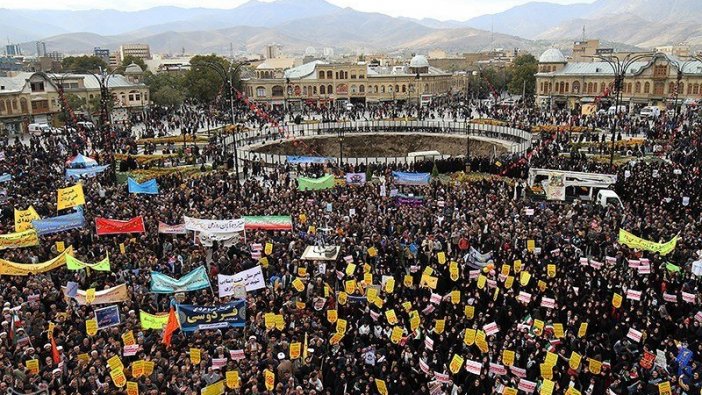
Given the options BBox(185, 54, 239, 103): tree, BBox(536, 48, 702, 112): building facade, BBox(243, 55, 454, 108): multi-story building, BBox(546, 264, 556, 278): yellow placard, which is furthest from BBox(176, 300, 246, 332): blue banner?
BBox(243, 55, 454, 108): multi-story building

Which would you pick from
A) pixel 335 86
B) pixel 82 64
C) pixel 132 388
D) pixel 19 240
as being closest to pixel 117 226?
pixel 19 240

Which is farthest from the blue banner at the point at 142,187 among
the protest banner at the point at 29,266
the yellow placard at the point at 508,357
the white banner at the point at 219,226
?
the yellow placard at the point at 508,357

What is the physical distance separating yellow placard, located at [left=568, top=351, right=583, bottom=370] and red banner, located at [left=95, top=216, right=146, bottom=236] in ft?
45.8

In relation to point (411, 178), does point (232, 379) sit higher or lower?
lower

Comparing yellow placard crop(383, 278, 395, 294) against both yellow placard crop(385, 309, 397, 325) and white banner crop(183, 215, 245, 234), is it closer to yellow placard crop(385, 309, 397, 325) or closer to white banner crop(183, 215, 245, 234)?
yellow placard crop(385, 309, 397, 325)

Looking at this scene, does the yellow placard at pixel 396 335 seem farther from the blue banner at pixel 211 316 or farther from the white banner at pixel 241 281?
the white banner at pixel 241 281

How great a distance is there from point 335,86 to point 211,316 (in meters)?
74.1

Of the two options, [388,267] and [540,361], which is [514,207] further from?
[540,361]

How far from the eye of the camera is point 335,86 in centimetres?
8600

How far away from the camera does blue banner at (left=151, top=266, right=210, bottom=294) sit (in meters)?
15.8

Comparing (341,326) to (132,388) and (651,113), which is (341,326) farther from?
(651,113)

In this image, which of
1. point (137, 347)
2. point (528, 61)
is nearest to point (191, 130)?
point (137, 347)

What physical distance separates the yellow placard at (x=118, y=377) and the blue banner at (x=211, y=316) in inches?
80.0

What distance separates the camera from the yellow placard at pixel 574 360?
12742 millimetres
